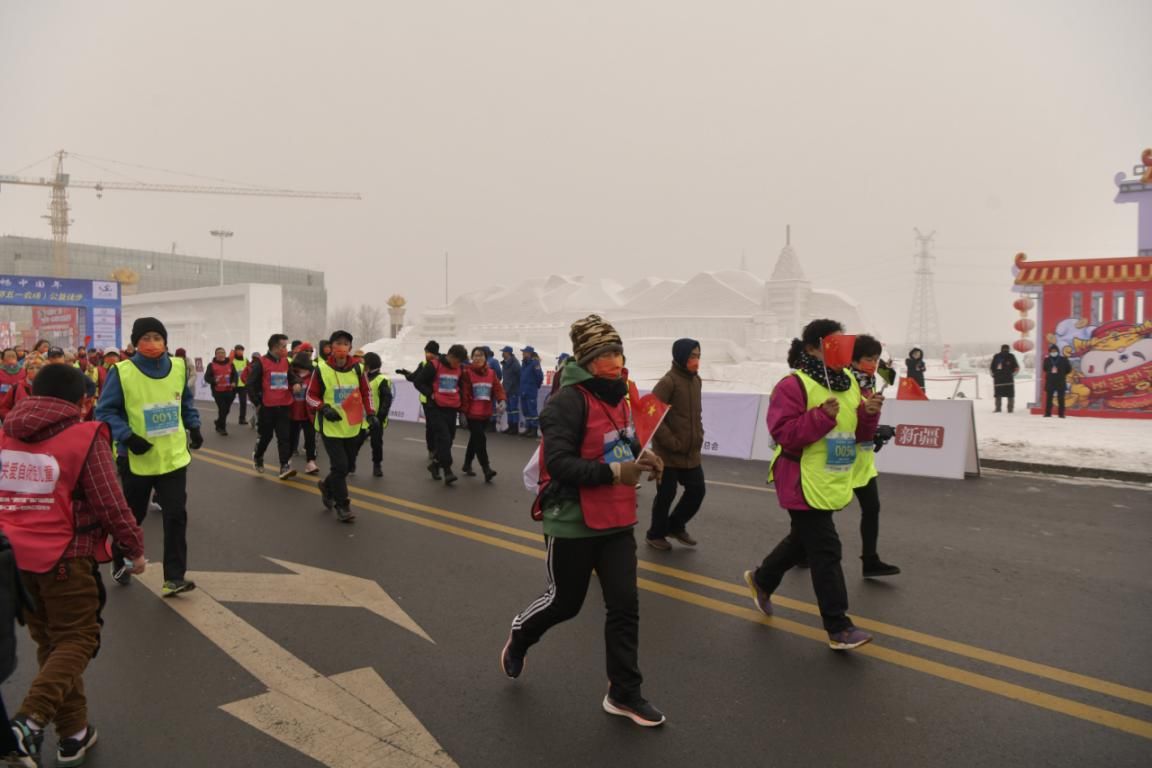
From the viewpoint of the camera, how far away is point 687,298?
6269 centimetres

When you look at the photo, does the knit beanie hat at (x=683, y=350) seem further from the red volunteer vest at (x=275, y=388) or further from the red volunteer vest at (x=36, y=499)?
the red volunteer vest at (x=275, y=388)

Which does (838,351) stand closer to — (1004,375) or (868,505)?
(868,505)

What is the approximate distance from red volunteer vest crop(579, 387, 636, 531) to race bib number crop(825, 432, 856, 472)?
142 centimetres

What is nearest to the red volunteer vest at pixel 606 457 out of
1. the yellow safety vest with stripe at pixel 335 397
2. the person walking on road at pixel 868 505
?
the person walking on road at pixel 868 505

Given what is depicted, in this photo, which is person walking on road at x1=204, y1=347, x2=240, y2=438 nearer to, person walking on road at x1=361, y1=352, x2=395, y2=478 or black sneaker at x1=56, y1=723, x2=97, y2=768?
person walking on road at x1=361, y1=352, x2=395, y2=478

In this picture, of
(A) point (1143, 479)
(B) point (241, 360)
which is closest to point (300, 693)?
(A) point (1143, 479)

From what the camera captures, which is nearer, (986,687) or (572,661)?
(986,687)

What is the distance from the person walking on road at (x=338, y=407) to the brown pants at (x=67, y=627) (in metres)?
4.47

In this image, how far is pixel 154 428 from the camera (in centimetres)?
530

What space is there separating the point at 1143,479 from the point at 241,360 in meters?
17.8

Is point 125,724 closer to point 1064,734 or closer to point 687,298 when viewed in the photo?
point 1064,734

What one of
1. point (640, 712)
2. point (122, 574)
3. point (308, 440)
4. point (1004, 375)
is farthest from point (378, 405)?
point (1004, 375)

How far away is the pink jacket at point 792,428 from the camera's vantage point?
4.25m

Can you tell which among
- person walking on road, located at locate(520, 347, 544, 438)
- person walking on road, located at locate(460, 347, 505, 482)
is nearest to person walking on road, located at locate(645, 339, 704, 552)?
person walking on road, located at locate(460, 347, 505, 482)
